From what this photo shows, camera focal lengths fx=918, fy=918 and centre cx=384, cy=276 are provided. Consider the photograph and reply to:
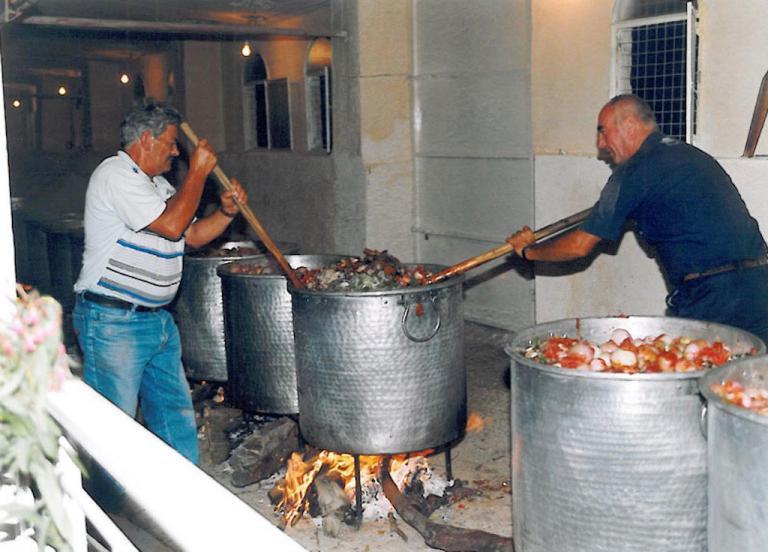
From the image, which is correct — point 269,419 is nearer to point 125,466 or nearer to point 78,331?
point 78,331

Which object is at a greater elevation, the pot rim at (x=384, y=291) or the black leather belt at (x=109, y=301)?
the pot rim at (x=384, y=291)

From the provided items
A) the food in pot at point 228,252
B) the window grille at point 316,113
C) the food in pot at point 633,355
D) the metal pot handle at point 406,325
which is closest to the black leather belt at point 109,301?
the metal pot handle at point 406,325

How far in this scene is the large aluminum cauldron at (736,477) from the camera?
252cm

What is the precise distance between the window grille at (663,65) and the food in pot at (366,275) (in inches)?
99.2

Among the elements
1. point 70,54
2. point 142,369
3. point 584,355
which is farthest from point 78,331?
point 70,54

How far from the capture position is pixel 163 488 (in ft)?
5.37

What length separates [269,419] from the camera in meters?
6.53

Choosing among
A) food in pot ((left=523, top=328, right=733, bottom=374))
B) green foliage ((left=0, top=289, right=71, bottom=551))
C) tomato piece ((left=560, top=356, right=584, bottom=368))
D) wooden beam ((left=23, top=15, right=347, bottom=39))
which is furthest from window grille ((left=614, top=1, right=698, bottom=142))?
green foliage ((left=0, top=289, right=71, bottom=551))

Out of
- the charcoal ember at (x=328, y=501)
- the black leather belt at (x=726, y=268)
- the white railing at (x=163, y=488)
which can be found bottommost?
the charcoal ember at (x=328, y=501)

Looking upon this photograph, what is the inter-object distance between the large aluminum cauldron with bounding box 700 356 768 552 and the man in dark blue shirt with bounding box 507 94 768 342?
1.61 metres

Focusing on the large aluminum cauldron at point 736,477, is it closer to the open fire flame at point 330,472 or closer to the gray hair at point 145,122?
the open fire flame at point 330,472

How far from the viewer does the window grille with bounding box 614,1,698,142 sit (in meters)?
6.38

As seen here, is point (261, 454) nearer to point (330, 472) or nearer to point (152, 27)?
point (330, 472)

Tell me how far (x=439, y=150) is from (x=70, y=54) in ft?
38.4
